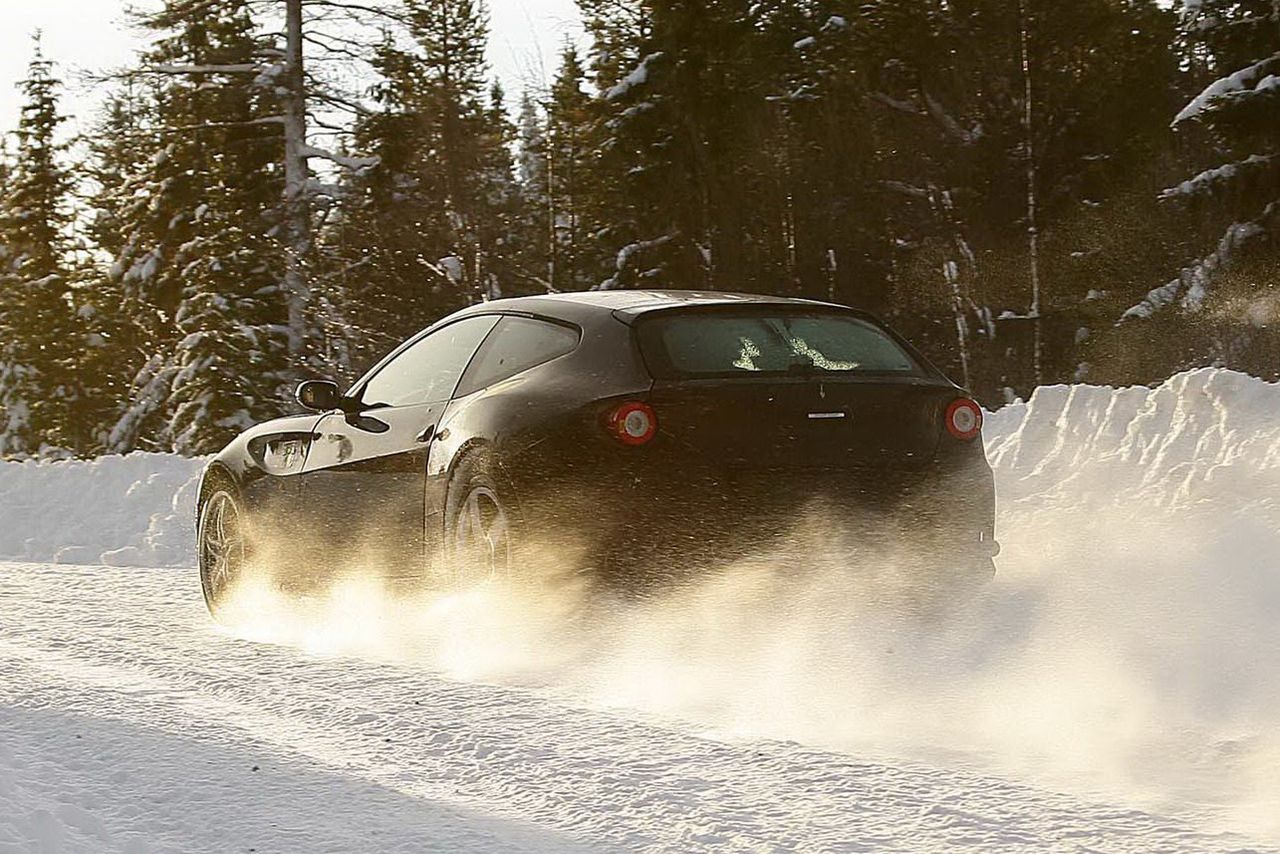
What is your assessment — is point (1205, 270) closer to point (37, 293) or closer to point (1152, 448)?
point (1152, 448)

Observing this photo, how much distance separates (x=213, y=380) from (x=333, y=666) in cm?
2839

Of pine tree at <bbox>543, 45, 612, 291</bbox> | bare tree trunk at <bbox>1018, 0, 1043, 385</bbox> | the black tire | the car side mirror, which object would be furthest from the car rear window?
pine tree at <bbox>543, 45, 612, 291</bbox>

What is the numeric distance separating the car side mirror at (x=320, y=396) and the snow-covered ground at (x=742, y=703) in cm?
89

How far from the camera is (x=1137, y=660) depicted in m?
5.80

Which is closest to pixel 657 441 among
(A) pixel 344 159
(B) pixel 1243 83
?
(B) pixel 1243 83

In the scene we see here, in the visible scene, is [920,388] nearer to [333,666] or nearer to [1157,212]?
[333,666]

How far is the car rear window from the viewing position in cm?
614

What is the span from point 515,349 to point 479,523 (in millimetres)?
795

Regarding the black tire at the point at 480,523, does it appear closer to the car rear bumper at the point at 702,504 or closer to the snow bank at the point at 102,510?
the car rear bumper at the point at 702,504

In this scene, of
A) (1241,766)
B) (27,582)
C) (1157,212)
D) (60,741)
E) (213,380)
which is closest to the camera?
(1241,766)

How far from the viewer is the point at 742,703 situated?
5.42 metres

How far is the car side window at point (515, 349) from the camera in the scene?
6.49 metres

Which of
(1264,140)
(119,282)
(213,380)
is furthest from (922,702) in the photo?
(119,282)

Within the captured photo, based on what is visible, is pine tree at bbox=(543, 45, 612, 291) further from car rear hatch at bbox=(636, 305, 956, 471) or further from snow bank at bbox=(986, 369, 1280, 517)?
car rear hatch at bbox=(636, 305, 956, 471)
